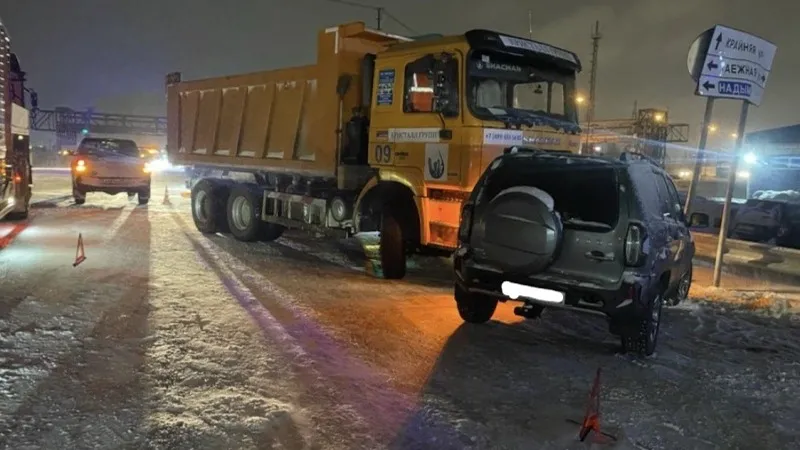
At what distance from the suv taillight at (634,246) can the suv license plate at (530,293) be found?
67cm

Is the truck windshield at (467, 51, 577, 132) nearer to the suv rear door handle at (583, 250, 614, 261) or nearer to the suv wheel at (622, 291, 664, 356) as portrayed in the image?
the suv rear door handle at (583, 250, 614, 261)

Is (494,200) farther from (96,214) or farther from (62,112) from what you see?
(62,112)

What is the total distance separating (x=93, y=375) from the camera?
16.3 feet

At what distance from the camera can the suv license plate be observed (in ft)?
19.3

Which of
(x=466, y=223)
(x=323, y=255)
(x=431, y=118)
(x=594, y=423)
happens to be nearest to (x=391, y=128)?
(x=431, y=118)

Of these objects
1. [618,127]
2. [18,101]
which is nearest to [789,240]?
[18,101]

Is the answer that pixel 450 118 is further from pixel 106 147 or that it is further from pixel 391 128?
pixel 106 147

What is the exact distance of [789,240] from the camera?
528 inches

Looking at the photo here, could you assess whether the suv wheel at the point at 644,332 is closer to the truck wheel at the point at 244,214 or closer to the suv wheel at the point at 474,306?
the suv wheel at the point at 474,306

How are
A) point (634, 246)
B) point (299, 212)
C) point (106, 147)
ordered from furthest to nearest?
point (106, 147)
point (299, 212)
point (634, 246)

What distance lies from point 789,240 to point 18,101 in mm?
16812

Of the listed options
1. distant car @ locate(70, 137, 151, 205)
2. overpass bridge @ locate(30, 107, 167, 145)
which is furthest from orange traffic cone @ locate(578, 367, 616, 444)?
overpass bridge @ locate(30, 107, 167, 145)

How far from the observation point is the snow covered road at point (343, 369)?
4164mm

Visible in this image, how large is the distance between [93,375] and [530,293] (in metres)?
3.68
